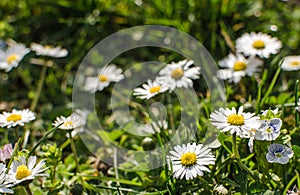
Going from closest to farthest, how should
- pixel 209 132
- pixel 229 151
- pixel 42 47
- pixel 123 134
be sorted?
pixel 229 151
pixel 209 132
pixel 123 134
pixel 42 47

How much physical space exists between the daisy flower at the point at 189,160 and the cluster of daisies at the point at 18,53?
0.84 meters

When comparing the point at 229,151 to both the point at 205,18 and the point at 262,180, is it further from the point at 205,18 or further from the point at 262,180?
the point at 205,18

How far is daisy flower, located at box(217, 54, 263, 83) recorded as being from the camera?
187cm

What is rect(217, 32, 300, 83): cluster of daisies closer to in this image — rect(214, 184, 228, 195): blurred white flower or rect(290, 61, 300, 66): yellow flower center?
rect(290, 61, 300, 66): yellow flower center

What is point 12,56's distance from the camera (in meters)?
2.03

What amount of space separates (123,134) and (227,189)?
1.54 feet

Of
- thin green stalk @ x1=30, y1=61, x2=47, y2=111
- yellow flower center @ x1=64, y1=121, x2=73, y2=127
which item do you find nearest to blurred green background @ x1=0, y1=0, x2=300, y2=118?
thin green stalk @ x1=30, y1=61, x2=47, y2=111

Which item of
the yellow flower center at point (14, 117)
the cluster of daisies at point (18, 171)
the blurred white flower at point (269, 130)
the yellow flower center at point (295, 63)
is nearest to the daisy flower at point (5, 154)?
the cluster of daisies at point (18, 171)

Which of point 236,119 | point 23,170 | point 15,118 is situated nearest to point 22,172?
point 23,170

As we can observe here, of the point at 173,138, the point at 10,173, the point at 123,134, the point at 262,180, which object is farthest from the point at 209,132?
the point at 10,173

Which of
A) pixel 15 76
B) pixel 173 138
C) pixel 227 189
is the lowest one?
pixel 227 189

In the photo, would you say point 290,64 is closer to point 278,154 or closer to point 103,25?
point 278,154

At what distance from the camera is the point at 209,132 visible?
1553 mm

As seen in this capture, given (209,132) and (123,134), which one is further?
(123,134)
